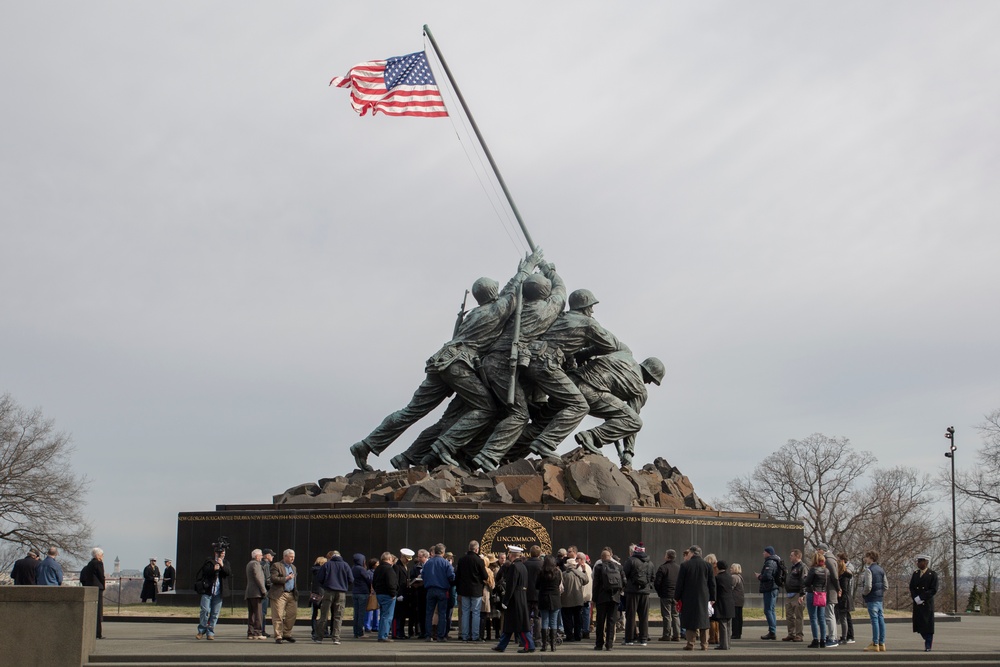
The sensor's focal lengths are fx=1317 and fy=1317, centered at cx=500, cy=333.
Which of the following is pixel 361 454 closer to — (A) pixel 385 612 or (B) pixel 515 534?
(B) pixel 515 534

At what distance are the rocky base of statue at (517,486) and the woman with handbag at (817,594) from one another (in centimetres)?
780

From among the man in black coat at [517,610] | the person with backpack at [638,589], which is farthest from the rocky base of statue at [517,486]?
the man in black coat at [517,610]

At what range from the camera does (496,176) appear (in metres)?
29.3

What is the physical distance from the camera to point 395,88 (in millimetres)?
27125

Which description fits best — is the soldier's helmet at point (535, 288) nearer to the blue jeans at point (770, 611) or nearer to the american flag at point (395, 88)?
the american flag at point (395, 88)

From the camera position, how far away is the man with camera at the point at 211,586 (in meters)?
17.8

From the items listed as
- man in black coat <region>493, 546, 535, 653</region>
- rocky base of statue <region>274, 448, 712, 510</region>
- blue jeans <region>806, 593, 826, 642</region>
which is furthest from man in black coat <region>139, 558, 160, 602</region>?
blue jeans <region>806, 593, 826, 642</region>

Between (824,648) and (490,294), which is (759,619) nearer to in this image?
(824,648)

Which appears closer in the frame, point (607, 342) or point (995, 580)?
point (607, 342)

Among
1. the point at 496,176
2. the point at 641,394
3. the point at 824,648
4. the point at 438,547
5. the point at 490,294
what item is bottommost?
the point at 824,648

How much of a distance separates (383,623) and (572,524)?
688 cm

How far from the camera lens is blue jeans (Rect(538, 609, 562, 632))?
1692 centimetres

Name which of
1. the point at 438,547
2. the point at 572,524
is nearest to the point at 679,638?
the point at 438,547

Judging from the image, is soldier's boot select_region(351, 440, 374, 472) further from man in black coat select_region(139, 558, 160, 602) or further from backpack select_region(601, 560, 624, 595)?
backpack select_region(601, 560, 624, 595)
